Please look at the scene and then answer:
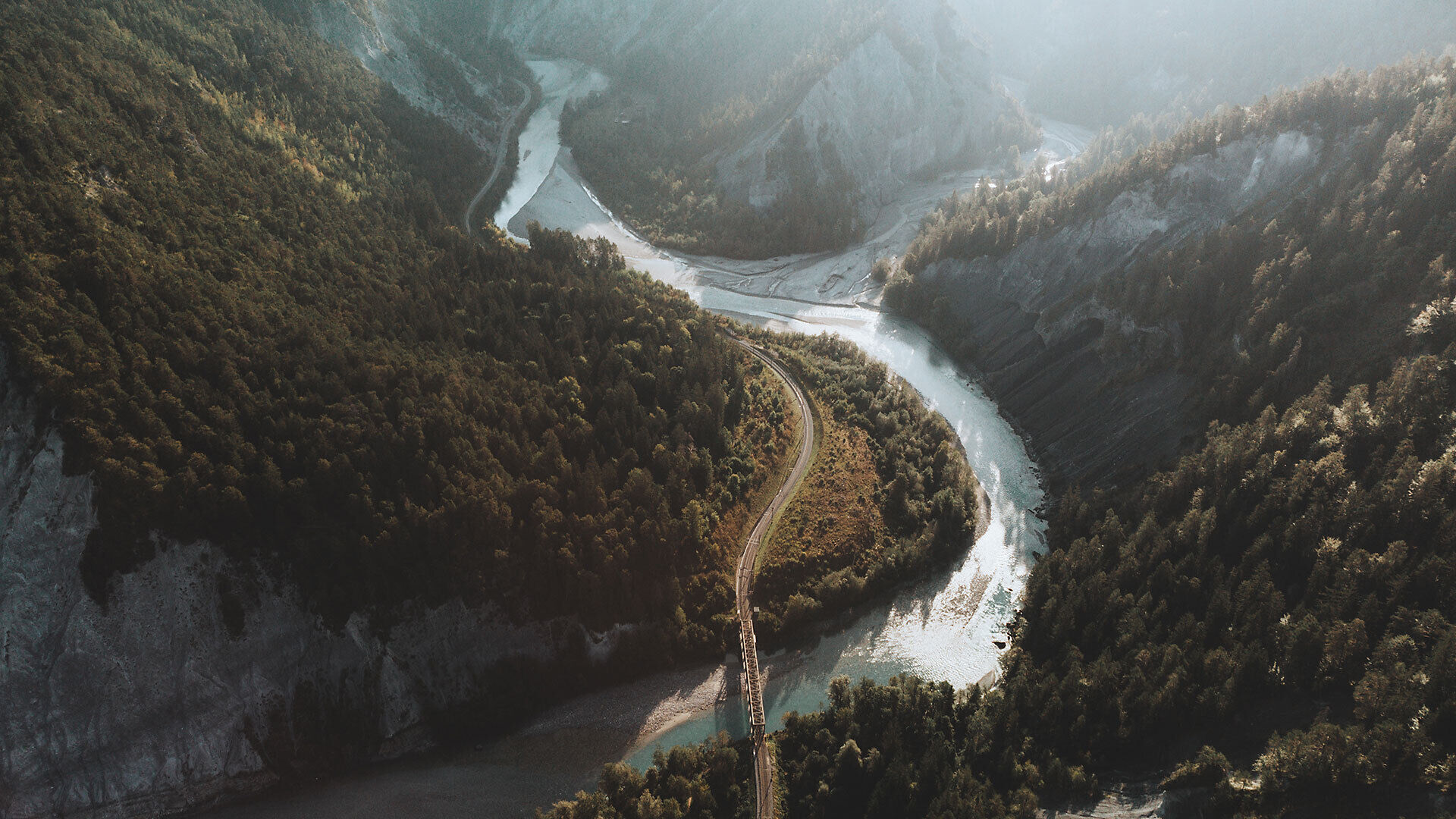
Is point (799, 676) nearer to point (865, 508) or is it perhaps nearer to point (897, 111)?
point (865, 508)

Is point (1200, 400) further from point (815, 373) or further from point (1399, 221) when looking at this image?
point (815, 373)

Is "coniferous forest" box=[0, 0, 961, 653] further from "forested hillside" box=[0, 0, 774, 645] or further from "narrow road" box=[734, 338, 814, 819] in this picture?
"narrow road" box=[734, 338, 814, 819]

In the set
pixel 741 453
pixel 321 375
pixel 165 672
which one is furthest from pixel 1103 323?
pixel 165 672

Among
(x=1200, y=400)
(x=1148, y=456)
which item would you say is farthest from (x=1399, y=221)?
(x=1148, y=456)

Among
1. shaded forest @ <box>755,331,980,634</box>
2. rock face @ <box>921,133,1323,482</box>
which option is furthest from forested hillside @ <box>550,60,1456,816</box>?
shaded forest @ <box>755,331,980,634</box>

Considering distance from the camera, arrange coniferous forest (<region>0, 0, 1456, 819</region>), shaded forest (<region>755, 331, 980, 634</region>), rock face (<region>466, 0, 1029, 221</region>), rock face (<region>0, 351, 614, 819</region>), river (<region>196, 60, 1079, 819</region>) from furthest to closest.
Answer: rock face (<region>466, 0, 1029, 221</region>)
shaded forest (<region>755, 331, 980, 634</region>)
river (<region>196, 60, 1079, 819</region>)
coniferous forest (<region>0, 0, 1456, 819</region>)
rock face (<region>0, 351, 614, 819</region>)

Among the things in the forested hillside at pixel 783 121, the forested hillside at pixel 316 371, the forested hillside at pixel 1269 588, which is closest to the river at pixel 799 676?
the forested hillside at pixel 1269 588

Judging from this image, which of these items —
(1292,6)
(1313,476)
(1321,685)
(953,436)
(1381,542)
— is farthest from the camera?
(1292,6)
